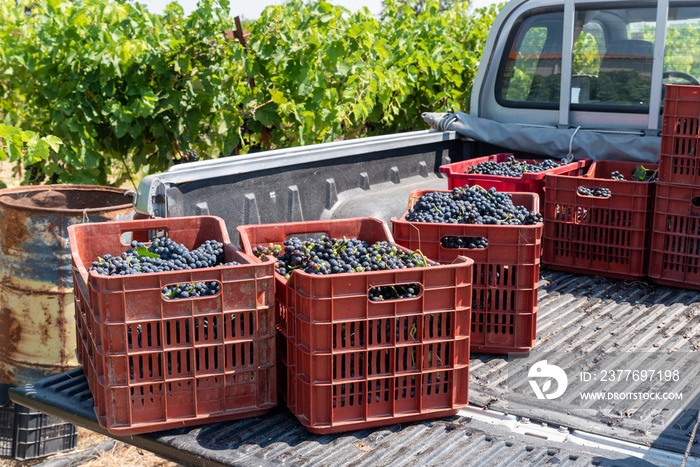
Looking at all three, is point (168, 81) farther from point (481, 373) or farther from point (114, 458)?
point (481, 373)

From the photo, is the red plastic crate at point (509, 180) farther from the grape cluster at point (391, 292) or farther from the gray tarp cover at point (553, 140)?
the grape cluster at point (391, 292)

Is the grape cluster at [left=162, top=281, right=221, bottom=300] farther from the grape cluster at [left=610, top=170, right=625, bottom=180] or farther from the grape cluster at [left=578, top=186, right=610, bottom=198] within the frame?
the grape cluster at [left=610, top=170, right=625, bottom=180]

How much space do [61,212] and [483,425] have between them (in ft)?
7.30

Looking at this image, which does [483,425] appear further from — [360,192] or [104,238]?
[360,192]

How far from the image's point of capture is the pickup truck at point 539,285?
2178mm

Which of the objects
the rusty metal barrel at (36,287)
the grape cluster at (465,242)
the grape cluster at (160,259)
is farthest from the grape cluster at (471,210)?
the rusty metal barrel at (36,287)

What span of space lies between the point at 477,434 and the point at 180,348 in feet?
2.98

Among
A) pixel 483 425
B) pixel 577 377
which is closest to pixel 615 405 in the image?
pixel 577 377

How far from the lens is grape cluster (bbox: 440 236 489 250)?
9.43 ft

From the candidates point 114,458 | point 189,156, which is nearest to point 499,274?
point 114,458

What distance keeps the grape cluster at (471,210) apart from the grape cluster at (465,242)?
3.8 inches

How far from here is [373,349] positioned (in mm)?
2211

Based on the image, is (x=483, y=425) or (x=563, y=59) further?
(x=563, y=59)

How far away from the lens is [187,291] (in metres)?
2.18
